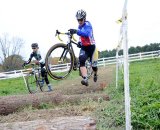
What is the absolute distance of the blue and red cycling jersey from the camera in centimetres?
901

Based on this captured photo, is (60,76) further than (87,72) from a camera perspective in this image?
No

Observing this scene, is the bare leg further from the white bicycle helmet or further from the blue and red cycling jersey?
the white bicycle helmet

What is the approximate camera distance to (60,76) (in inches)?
354

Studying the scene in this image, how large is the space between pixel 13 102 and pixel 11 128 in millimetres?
2513

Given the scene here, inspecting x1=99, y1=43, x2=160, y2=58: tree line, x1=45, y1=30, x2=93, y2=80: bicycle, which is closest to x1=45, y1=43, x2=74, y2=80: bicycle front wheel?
x1=45, y1=30, x2=93, y2=80: bicycle

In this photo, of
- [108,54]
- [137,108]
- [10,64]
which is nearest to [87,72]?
[137,108]

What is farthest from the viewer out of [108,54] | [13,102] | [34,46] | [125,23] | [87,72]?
[108,54]

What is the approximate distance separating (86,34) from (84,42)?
44 cm

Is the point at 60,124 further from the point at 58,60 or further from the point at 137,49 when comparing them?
the point at 137,49

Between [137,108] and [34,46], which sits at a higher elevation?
[34,46]

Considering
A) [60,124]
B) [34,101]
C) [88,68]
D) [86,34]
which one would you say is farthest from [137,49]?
[60,124]

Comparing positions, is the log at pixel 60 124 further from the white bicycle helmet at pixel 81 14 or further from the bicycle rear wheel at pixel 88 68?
the bicycle rear wheel at pixel 88 68

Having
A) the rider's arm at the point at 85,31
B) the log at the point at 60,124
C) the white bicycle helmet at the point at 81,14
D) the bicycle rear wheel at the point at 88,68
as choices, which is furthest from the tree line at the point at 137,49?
the log at the point at 60,124

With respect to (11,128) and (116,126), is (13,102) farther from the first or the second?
(116,126)
